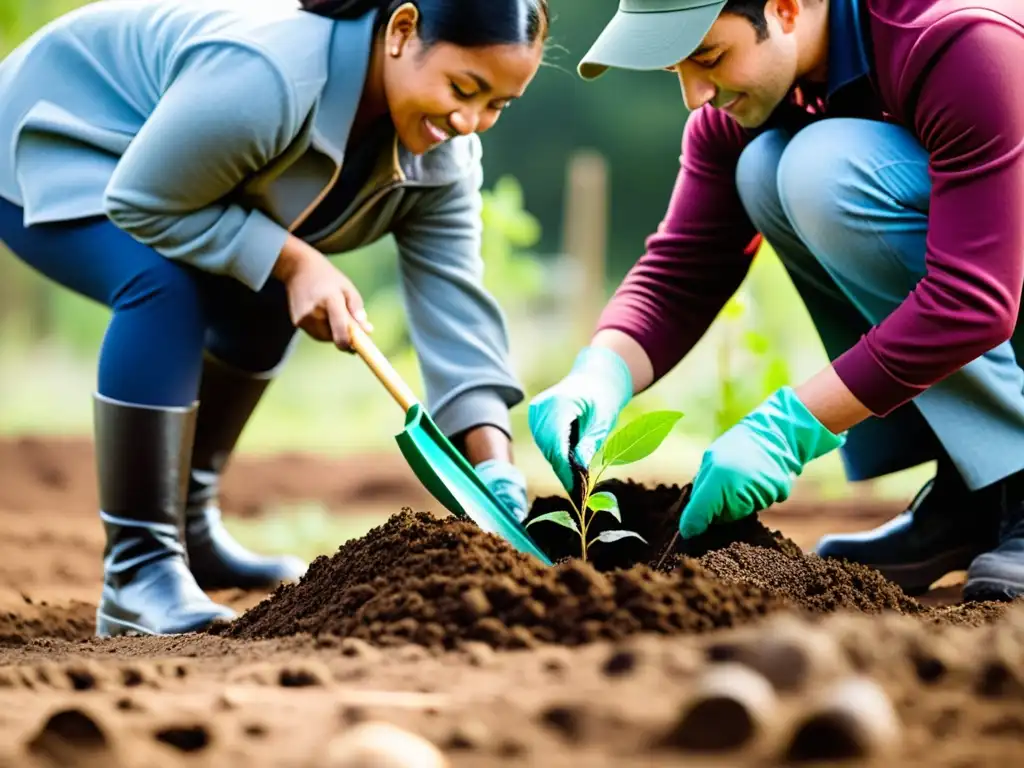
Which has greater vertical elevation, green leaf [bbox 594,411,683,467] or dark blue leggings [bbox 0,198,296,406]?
dark blue leggings [bbox 0,198,296,406]

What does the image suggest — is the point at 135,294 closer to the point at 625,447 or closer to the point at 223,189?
the point at 223,189

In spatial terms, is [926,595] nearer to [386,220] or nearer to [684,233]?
[684,233]

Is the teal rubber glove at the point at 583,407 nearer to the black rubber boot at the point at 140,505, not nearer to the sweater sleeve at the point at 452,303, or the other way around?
the sweater sleeve at the point at 452,303

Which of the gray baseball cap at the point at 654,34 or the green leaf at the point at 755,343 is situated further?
the green leaf at the point at 755,343

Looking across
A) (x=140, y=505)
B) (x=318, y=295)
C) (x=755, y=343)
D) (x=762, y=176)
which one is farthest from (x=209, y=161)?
(x=755, y=343)

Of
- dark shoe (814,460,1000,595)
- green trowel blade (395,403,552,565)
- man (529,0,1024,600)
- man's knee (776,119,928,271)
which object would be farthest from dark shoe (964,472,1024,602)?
green trowel blade (395,403,552,565)

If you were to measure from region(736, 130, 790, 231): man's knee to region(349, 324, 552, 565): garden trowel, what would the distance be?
78cm

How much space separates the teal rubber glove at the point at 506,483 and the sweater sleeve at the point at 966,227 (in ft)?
2.25

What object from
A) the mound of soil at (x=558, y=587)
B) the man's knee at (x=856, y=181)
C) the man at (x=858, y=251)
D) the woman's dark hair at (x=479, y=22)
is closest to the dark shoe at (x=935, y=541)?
the man at (x=858, y=251)

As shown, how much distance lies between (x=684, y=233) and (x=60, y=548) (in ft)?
6.12

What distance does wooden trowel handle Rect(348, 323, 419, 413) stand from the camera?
223 centimetres

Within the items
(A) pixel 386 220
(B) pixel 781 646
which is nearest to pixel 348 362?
(A) pixel 386 220

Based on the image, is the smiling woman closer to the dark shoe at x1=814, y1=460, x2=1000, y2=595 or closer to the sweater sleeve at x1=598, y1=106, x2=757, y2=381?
the sweater sleeve at x1=598, y1=106, x2=757, y2=381

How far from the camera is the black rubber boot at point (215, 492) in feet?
9.29
